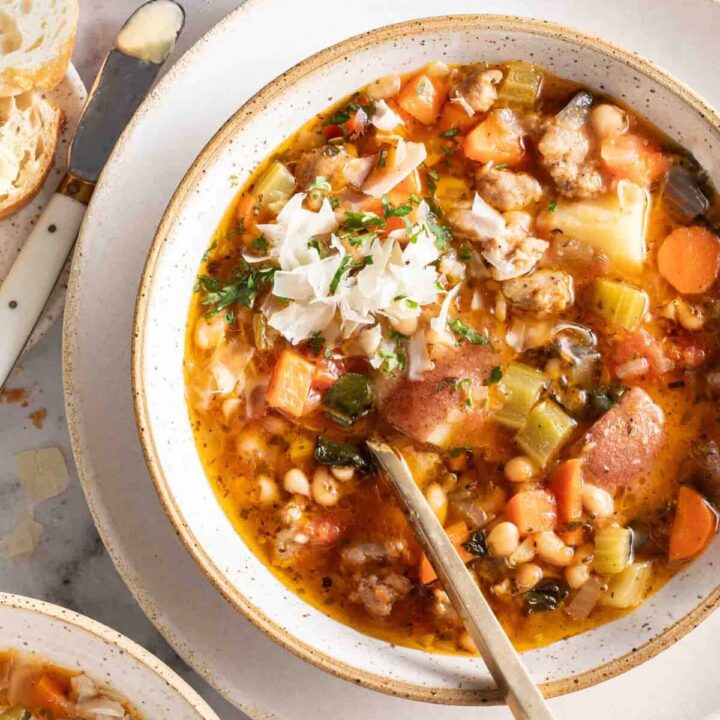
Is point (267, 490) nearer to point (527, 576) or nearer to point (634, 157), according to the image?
point (527, 576)

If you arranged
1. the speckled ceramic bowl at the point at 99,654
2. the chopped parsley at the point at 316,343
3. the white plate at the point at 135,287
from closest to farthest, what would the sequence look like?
the speckled ceramic bowl at the point at 99,654
the chopped parsley at the point at 316,343
the white plate at the point at 135,287

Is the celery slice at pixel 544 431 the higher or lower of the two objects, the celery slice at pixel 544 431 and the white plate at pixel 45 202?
the higher

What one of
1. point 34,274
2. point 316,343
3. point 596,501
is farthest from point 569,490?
point 34,274

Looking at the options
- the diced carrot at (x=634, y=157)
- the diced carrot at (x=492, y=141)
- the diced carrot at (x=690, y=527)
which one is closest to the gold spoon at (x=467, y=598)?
the diced carrot at (x=690, y=527)

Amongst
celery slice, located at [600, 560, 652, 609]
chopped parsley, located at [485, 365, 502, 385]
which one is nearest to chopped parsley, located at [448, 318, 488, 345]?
chopped parsley, located at [485, 365, 502, 385]

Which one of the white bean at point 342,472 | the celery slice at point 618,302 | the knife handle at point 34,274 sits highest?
the celery slice at point 618,302

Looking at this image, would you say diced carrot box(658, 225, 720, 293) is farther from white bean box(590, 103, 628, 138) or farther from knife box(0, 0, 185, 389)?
knife box(0, 0, 185, 389)

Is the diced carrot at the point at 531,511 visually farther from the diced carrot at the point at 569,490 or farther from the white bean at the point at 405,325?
the white bean at the point at 405,325
